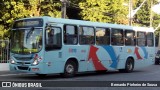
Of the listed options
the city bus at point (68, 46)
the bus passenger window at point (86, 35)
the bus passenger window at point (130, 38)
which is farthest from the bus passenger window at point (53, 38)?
the bus passenger window at point (130, 38)

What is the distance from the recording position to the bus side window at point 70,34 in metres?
19.5

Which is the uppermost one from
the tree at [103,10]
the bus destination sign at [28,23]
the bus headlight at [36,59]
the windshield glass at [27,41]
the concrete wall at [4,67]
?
the tree at [103,10]

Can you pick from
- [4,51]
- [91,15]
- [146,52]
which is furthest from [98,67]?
[91,15]

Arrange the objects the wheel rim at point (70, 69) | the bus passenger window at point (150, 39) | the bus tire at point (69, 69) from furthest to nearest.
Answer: the bus passenger window at point (150, 39) → the wheel rim at point (70, 69) → the bus tire at point (69, 69)

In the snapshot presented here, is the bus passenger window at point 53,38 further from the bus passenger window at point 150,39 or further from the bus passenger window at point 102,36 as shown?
the bus passenger window at point 150,39

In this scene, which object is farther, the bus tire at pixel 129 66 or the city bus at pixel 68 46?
the bus tire at pixel 129 66

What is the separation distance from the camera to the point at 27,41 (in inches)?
724

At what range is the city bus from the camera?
59.6 feet

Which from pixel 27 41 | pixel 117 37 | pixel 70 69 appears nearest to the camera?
pixel 27 41

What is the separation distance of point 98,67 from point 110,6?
21311 mm

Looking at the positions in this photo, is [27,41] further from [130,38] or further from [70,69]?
[130,38]

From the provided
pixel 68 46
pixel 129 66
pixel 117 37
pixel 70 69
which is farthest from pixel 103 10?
pixel 70 69

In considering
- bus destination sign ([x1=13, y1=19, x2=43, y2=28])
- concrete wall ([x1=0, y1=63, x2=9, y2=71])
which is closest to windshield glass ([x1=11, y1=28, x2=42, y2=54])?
bus destination sign ([x1=13, y1=19, x2=43, y2=28])

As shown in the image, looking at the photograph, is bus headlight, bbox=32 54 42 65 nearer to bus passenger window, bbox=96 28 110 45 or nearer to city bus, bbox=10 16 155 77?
city bus, bbox=10 16 155 77
